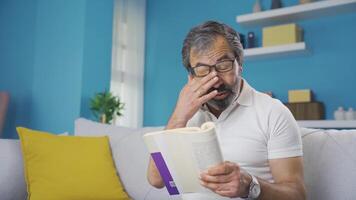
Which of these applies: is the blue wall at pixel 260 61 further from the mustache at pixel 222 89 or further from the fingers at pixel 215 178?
the fingers at pixel 215 178

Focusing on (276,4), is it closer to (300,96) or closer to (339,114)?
(300,96)

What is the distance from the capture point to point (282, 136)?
42.5 inches

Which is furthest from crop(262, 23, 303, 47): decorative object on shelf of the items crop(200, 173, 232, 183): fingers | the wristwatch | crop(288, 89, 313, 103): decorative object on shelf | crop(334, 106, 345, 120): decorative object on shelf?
crop(200, 173, 232, 183): fingers

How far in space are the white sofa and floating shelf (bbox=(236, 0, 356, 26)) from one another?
199cm

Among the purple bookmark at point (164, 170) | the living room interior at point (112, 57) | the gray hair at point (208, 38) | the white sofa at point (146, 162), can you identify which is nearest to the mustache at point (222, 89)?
the gray hair at point (208, 38)

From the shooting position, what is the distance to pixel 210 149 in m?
0.79

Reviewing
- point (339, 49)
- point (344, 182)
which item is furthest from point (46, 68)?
point (344, 182)

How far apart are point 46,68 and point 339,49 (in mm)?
2669

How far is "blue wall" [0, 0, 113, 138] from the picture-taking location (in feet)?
10.9

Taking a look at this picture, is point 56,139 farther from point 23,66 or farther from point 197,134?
point 23,66

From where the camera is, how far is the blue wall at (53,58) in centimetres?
333

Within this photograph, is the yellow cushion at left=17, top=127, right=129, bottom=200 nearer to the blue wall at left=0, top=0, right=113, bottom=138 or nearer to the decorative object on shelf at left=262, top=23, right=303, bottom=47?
the blue wall at left=0, top=0, right=113, bottom=138

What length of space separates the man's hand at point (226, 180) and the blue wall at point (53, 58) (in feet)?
8.49

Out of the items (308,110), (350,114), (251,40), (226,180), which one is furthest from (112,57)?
(226,180)
